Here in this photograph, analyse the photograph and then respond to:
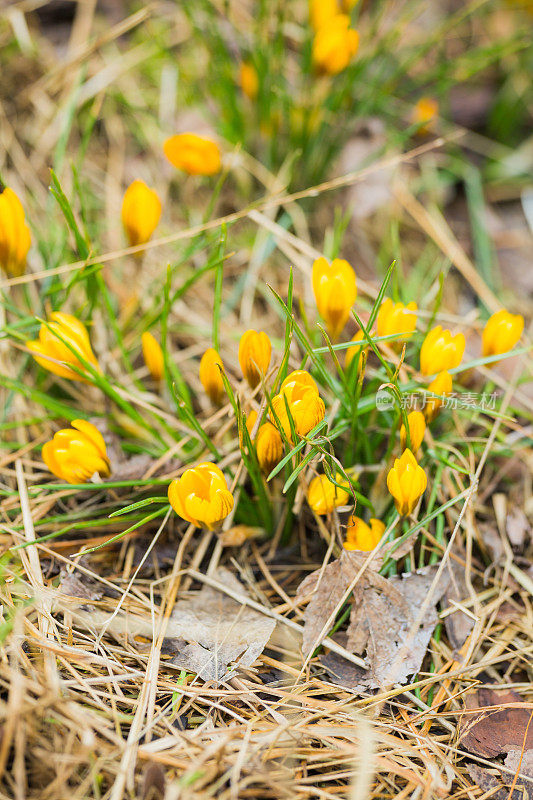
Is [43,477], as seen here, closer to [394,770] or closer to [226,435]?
[226,435]

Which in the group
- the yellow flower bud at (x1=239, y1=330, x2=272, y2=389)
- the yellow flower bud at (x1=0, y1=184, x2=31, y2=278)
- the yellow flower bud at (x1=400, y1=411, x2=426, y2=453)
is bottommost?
the yellow flower bud at (x1=400, y1=411, x2=426, y2=453)

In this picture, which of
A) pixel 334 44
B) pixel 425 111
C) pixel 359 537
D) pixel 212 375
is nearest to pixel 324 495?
pixel 359 537

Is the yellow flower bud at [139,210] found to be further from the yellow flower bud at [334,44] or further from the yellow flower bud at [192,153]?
the yellow flower bud at [334,44]

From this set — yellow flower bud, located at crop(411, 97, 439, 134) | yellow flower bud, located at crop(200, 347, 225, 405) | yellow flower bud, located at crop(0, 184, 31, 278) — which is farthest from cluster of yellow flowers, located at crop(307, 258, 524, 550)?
yellow flower bud, located at crop(411, 97, 439, 134)

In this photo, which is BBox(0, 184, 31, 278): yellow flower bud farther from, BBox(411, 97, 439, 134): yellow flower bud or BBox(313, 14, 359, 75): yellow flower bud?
BBox(411, 97, 439, 134): yellow flower bud

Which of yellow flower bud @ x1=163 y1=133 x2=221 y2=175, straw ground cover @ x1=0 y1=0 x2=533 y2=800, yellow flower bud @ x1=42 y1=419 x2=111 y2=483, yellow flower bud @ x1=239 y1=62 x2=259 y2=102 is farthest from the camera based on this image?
yellow flower bud @ x1=239 y1=62 x2=259 y2=102

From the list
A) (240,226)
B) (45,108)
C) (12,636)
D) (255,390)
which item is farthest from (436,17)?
(12,636)
